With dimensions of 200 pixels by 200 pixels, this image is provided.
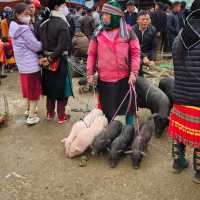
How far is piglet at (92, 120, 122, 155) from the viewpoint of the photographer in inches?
177

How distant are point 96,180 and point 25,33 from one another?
2.43 metres

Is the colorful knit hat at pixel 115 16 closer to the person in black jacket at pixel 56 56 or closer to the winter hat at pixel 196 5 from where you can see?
the person in black jacket at pixel 56 56

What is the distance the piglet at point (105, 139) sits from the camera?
448 centimetres

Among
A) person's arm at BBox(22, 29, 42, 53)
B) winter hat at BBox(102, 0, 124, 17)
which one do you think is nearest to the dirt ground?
person's arm at BBox(22, 29, 42, 53)

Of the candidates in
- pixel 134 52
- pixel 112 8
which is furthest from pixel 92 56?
pixel 112 8

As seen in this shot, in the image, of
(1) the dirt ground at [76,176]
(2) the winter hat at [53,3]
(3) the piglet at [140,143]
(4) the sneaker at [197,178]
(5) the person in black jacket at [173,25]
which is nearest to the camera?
(1) the dirt ground at [76,176]

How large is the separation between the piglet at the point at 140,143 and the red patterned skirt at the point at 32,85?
187cm

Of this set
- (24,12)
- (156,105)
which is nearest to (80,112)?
(156,105)

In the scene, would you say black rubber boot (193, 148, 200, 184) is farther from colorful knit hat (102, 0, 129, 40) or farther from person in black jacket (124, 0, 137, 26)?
person in black jacket (124, 0, 137, 26)

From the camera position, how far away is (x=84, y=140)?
4539 mm

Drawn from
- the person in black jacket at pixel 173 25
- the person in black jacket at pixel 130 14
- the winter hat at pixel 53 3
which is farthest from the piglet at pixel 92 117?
the person in black jacket at pixel 173 25

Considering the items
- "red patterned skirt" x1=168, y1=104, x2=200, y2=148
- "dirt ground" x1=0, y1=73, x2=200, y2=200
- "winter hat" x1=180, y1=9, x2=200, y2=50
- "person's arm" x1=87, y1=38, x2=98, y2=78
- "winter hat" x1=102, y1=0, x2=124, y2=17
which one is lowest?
"dirt ground" x1=0, y1=73, x2=200, y2=200

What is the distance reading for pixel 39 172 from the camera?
437cm

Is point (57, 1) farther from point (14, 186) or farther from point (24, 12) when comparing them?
point (14, 186)
